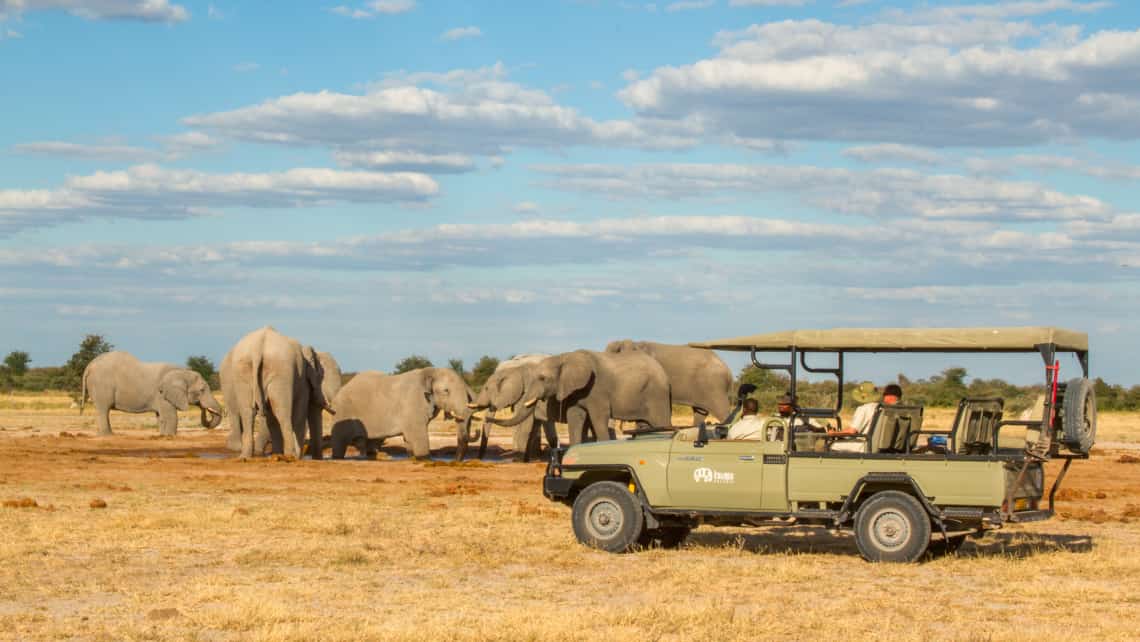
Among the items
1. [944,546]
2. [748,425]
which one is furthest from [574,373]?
[944,546]

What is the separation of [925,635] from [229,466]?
21.5 m

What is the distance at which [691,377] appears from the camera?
38344 millimetres

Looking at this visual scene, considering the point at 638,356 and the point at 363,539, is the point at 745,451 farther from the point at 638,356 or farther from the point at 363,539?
the point at 638,356

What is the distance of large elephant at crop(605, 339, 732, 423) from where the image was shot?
125 feet

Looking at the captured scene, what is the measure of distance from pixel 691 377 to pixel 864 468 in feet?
72.3

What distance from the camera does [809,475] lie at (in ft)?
54.0

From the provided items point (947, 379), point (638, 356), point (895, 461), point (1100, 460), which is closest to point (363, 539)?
point (895, 461)

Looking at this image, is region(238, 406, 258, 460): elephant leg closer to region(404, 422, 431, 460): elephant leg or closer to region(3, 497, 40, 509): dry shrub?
region(404, 422, 431, 460): elephant leg

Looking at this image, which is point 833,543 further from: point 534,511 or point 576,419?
point 576,419

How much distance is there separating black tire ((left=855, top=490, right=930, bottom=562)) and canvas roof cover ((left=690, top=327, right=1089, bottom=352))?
1.57m

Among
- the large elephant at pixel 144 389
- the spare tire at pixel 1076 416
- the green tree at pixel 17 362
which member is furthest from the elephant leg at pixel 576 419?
the green tree at pixel 17 362

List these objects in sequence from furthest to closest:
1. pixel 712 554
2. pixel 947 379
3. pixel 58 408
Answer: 1. pixel 58 408
2. pixel 947 379
3. pixel 712 554

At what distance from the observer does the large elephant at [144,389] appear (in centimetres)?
4797

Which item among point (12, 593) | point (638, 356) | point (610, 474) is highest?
point (638, 356)
